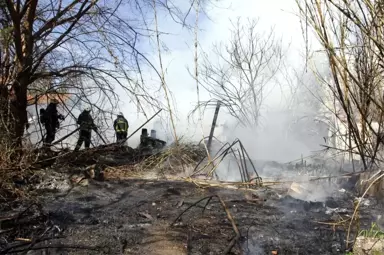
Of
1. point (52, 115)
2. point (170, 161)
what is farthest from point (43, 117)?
point (170, 161)

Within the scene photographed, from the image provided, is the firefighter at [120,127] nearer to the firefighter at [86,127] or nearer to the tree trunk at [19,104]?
the firefighter at [86,127]

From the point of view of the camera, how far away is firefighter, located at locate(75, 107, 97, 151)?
8836mm

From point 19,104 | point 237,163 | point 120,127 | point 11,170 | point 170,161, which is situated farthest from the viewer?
point 120,127

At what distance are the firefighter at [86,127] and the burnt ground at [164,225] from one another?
1901 mm

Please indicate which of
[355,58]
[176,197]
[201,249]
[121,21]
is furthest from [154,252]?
[121,21]

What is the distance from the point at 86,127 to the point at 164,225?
4.43m

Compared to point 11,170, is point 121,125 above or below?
above

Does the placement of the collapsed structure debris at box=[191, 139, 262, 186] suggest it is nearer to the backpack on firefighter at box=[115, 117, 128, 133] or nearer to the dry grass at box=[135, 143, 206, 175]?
the dry grass at box=[135, 143, 206, 175]

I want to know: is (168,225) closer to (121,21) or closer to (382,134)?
(382,134)

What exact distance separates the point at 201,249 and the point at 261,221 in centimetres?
147

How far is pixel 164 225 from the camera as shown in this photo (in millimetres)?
5258

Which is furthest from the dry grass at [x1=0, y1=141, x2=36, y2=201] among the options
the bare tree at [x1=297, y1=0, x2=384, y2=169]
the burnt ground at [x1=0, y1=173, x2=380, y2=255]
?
the bare tree at [x1=297, y1=0, x2=384, y2=169]

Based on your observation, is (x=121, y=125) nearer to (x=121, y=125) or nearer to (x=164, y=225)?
(x=121, y=125)

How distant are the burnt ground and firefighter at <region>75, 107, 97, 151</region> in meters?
1.90
